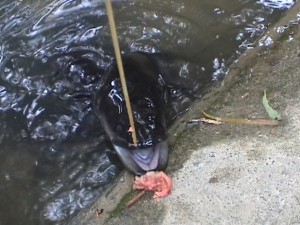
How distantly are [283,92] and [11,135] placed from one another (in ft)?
4.32

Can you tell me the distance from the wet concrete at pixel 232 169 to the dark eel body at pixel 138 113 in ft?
0.24

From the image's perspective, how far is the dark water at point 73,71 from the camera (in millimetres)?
2656

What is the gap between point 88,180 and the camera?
266 centimetres

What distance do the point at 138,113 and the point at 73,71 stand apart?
0.62 m

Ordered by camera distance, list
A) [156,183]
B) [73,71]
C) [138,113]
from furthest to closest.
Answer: [73,71] → [138,113] → [156,183]

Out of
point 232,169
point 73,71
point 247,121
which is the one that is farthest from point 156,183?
point 73,71

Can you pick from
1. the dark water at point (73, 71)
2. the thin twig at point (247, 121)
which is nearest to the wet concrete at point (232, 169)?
the thin twig at point (247, 121)

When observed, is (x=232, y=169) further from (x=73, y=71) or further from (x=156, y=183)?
(x=73, y=71)

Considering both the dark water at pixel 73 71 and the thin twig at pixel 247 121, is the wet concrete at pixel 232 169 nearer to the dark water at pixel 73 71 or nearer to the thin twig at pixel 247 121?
the thin twig at pixel 247 121

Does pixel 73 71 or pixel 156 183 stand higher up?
pixel 73 71

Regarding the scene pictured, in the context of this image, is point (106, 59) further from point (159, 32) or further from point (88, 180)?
point (88, 180)

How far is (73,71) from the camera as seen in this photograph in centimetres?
315

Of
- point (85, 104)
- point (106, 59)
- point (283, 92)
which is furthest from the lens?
point (106, 59)

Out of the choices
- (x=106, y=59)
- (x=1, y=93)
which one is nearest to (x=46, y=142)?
(x=1, y=93)
